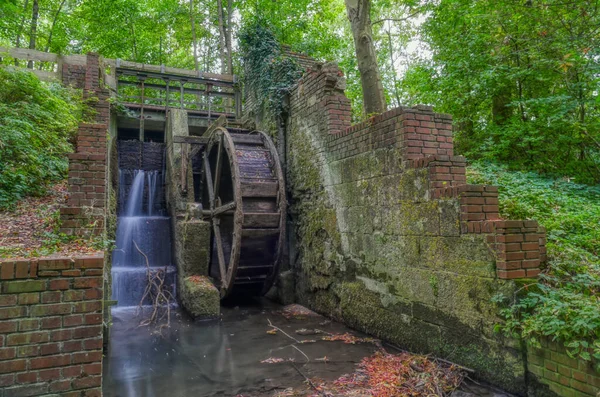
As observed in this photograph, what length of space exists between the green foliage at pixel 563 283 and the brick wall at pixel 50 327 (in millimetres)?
2798

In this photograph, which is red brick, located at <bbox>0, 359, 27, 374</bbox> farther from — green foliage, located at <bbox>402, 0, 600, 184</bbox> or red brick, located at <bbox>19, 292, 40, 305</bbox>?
green foliage, located at <bbox>402, 0, 600, 184</bbox>

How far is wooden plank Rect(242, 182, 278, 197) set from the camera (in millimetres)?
6371

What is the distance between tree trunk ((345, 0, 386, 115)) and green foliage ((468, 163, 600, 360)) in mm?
2810

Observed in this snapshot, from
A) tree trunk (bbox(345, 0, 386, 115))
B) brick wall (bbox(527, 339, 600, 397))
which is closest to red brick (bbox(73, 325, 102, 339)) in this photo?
brick wall (bbox(527, 339, 600, 397))

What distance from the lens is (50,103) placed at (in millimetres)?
5289

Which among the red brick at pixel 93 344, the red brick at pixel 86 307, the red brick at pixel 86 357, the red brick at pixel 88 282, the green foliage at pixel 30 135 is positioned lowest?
the red brick at pixel 86 357

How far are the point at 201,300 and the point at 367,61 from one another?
15.8ft

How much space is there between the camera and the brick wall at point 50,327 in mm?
1944

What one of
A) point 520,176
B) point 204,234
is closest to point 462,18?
point 520,176

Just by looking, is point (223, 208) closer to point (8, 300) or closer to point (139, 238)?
point (139, 238)

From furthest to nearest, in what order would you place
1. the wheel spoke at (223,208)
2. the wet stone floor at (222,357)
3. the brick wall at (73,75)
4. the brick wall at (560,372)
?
the brick wall at (73,75) → the wheel spoke at (223,208) → the wet stone floor at (222,357) → the brick wall at (560,372)

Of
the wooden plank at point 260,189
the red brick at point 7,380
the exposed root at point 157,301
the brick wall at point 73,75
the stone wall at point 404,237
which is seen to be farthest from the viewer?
the brick wall at point 73,75

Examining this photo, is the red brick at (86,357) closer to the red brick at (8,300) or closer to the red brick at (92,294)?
the red brick at (92,294)

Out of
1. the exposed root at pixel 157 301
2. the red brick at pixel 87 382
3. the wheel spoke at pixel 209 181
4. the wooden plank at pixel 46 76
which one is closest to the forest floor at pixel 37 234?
the red brick at pixel 87 382
